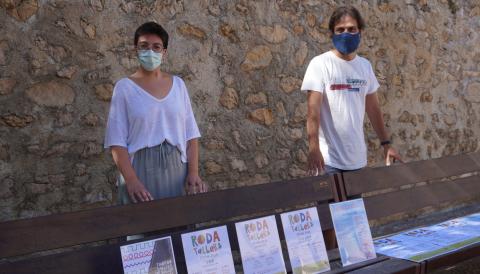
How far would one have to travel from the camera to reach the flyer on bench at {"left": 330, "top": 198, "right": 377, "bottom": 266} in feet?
6.23

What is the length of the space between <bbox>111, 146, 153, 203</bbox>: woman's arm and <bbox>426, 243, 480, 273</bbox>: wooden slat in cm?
114

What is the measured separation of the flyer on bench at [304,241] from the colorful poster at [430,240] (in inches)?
15.1

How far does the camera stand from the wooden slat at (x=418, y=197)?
2.37m

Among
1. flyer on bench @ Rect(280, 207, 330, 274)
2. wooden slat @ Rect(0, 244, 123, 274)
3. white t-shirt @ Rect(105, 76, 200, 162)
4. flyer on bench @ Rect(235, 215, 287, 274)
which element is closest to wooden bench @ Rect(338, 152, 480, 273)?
flyer on bench @ Rect(280, 207, 330, 274)

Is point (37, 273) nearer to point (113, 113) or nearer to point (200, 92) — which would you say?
point (113, 113)

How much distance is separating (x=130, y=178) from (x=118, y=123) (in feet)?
0.77

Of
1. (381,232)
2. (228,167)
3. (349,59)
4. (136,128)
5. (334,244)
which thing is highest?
(349,59)

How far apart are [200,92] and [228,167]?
0.54 metres

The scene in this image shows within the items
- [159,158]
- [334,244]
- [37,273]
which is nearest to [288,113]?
[334,244]

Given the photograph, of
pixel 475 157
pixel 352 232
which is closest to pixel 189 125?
pixel 352 232

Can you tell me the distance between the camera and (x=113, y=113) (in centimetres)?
196

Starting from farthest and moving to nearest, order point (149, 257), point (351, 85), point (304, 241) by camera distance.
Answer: point (351, 85) < point (304, 241) < point (149, 257)

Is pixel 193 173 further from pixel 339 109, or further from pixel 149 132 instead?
A: pixel 339 109

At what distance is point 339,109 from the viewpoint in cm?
248
